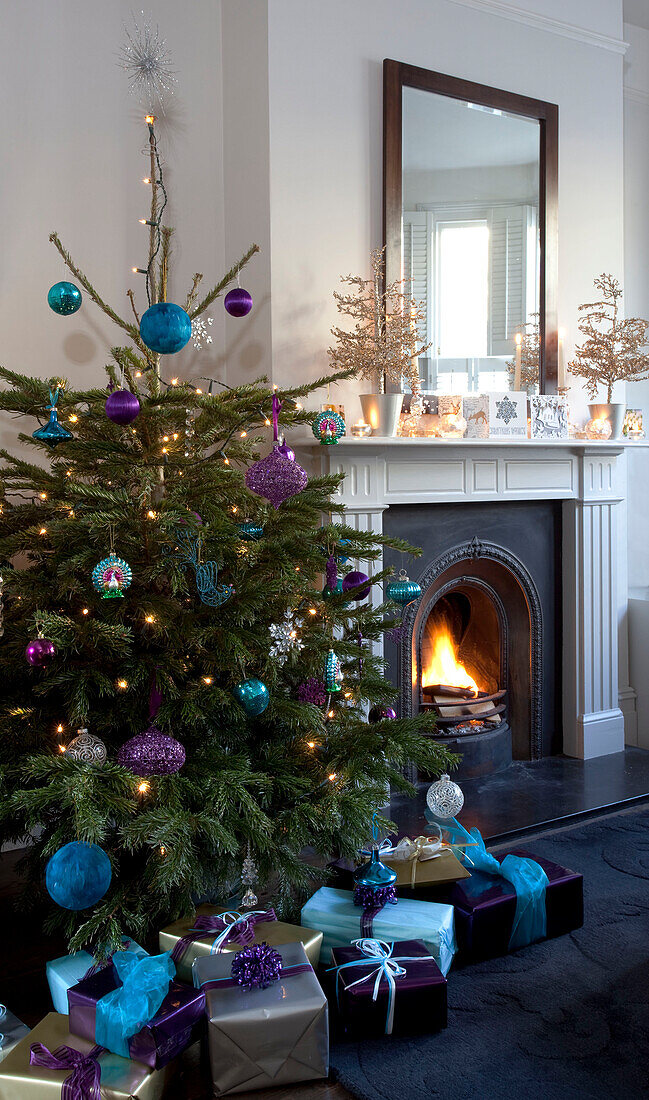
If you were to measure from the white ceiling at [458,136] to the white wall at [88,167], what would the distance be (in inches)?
26.5

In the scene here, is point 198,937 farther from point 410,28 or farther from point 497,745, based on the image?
point 410,28

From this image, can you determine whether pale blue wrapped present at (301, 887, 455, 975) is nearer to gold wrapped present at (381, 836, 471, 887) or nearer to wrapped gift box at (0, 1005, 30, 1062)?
gold wrapped present at (381, 836, 471, 887)

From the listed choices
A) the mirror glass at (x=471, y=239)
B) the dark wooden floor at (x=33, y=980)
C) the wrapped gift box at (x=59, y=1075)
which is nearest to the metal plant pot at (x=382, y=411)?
the mirror glass at (x=471, y=239)

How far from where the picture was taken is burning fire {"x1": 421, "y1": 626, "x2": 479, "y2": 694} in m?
3.54

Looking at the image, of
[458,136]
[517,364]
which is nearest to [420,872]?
[517,364]

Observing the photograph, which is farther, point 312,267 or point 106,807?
point 312,267

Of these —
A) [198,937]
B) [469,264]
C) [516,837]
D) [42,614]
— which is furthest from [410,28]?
[198,937]

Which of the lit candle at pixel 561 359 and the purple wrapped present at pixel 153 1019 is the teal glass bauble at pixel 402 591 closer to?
the purple wrapped present at pixel 153 1019

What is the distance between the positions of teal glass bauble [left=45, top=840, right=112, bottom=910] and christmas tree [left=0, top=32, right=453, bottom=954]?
0.13ft

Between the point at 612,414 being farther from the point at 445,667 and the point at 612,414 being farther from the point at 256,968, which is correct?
the point at 256,968

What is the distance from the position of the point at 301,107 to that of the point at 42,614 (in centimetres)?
191

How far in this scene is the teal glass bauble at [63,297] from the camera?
226cm

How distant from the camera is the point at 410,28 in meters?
3.04

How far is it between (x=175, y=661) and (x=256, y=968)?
2.15ft
